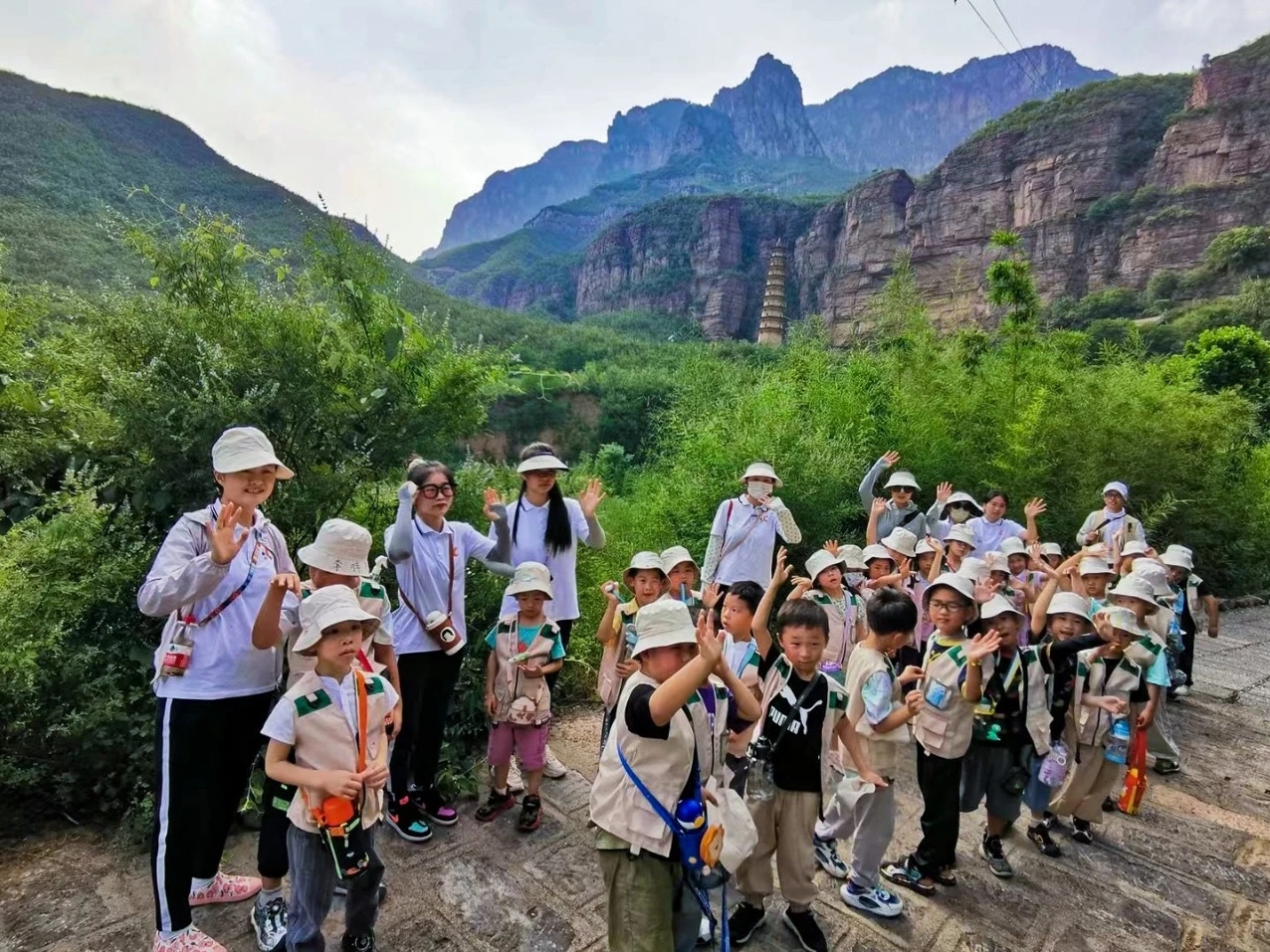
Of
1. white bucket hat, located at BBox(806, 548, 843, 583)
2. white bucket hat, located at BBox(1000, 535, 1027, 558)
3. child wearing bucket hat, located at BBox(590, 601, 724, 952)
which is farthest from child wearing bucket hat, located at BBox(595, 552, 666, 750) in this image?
white bucket hat, located at BBox(1000, 535, 1027, 558)

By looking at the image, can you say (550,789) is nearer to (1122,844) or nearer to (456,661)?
(456,661)

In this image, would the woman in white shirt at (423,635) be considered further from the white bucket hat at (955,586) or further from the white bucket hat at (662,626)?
the white bucket hat at (955,586)

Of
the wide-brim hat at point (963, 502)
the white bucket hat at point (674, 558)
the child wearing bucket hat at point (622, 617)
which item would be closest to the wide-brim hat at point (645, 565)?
the child wearing bucket hat at point (622, 617)

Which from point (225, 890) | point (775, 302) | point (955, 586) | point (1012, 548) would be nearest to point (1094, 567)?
point (1012, 548)

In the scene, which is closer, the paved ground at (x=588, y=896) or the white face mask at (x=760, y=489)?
the paved ground at (x=588, y=896)

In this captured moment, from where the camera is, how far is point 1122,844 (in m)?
3.16

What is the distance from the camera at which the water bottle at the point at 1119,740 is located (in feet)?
9.89

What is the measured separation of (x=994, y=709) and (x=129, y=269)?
78.7 feet

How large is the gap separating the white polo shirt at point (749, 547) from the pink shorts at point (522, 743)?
1.58 meters

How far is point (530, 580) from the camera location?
2889mm

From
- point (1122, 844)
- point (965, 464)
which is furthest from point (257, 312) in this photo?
point (965, 464)

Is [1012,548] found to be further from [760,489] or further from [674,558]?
[674,558]

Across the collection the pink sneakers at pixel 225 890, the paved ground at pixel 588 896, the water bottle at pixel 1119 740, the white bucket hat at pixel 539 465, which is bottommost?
the paved ground at pixel 588 896

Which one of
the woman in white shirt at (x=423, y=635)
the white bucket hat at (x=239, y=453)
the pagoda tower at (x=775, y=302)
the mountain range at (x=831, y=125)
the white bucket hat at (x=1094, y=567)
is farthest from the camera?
the mountain range at (x=831, y=125)
